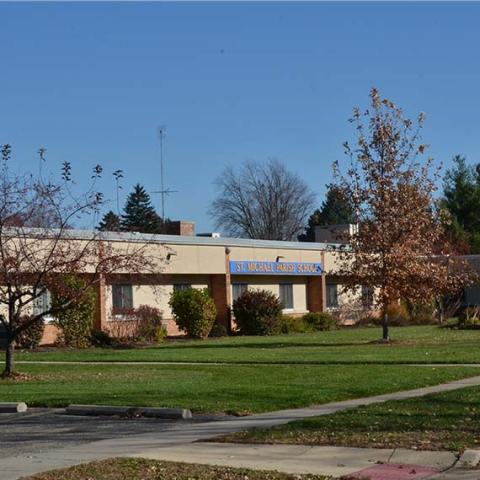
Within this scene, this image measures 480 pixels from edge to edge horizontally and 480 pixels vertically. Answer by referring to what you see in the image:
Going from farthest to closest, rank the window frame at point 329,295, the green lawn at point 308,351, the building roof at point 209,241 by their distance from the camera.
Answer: the window frame at point 329,295
the building roof at point 209,241
the green lawn at point 308,351

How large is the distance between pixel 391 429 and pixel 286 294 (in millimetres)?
38130

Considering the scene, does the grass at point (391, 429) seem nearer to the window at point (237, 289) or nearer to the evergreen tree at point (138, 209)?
the window at point (237, 289)

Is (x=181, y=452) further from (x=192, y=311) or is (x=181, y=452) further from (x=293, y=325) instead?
(x=293, y=325)

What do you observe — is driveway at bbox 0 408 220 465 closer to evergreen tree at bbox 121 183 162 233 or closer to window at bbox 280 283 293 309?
window at bbox 280 283 293 309

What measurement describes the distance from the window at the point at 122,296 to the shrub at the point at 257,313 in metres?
5.41

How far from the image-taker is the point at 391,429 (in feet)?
41.4

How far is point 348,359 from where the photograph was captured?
25641mm

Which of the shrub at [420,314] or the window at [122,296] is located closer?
the window at [122,296]

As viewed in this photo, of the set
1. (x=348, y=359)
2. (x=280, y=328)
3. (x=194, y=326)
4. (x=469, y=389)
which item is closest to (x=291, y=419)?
(x=469, y=389)

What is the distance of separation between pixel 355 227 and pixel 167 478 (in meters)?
25.1

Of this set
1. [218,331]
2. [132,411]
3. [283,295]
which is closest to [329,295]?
[283,295]

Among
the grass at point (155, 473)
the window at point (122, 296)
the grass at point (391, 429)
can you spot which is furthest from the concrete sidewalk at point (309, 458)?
the window at point (122, 296)

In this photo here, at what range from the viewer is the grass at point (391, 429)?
1175cm

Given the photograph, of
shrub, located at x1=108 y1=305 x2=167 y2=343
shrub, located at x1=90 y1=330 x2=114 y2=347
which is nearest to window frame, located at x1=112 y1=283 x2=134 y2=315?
shrub, located at x1=108 y1=305 x2=167 y2=343
